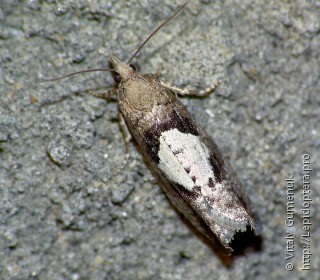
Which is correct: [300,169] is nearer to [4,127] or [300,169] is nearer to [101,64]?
[101,64]

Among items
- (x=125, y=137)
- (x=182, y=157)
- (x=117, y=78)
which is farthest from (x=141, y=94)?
(x=182, y=157)

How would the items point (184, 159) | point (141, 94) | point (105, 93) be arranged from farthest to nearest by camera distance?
point (105, 93), point (141, 94), point (184, 159)

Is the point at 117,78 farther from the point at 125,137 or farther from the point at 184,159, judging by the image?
the point at 184,159

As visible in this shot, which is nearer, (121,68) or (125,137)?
(121,68)

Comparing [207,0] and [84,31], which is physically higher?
[207,0]

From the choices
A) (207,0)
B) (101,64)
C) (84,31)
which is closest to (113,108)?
(101,64)

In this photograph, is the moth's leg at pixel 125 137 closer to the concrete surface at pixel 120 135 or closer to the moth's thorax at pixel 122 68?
the concrete surface at pixel 120 135
